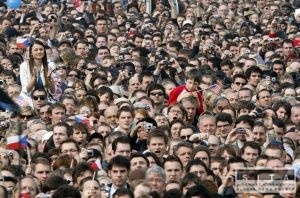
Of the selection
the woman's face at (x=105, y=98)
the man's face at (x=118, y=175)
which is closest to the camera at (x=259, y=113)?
the woman's face at (x=105, y=98)

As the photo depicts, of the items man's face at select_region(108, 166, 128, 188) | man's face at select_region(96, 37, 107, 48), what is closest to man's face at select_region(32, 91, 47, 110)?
man's face at select_region(108, 166, 128, 188)

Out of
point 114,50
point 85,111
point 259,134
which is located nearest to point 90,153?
point 259,134

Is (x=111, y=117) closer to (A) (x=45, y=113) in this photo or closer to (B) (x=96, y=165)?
(A) (x=45, y=113)

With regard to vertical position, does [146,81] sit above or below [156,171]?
above

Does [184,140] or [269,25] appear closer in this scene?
[184,140]

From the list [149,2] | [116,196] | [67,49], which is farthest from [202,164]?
[149,2]

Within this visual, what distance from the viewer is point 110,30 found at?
98.8 ft

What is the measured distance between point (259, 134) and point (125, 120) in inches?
62.0

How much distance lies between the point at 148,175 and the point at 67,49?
28.6ft

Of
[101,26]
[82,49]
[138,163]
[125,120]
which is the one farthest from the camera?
[101,26]

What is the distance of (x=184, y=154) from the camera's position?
63.6 feet

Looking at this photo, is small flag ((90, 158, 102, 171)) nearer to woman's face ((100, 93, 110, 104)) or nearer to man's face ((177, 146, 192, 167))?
man's face ((177, 146, 192, 167))

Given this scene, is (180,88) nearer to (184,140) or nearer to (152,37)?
(184,140)

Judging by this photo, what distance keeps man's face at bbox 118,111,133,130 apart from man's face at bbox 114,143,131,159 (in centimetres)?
162
